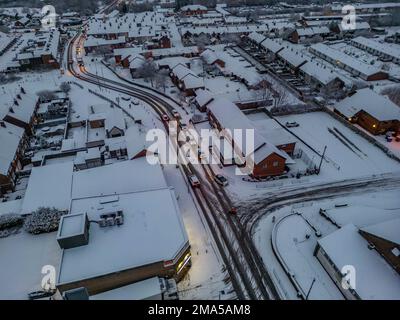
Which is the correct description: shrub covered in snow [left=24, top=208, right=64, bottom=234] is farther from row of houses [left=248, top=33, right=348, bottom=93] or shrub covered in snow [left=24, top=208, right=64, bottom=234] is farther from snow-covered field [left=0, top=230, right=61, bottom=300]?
row of houses [left=248, top=33, right=348, bottom=93]

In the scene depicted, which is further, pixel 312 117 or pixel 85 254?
pixel 312 117

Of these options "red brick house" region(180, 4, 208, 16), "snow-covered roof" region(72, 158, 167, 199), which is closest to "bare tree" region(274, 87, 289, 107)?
"snow-covered roof" region(72, 158, 167, 199)

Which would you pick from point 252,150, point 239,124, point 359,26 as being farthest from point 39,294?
point 359,26

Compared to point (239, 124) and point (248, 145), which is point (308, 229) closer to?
point (248, 145)

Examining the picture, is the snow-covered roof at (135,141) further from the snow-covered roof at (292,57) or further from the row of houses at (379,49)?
the row of houses at (379,49)

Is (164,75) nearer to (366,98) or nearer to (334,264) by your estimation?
(366,98)

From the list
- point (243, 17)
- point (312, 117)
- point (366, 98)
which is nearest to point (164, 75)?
point (312, 117)

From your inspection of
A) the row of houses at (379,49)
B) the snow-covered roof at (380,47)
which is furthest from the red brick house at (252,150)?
the snow-covered roof at (380,47)
